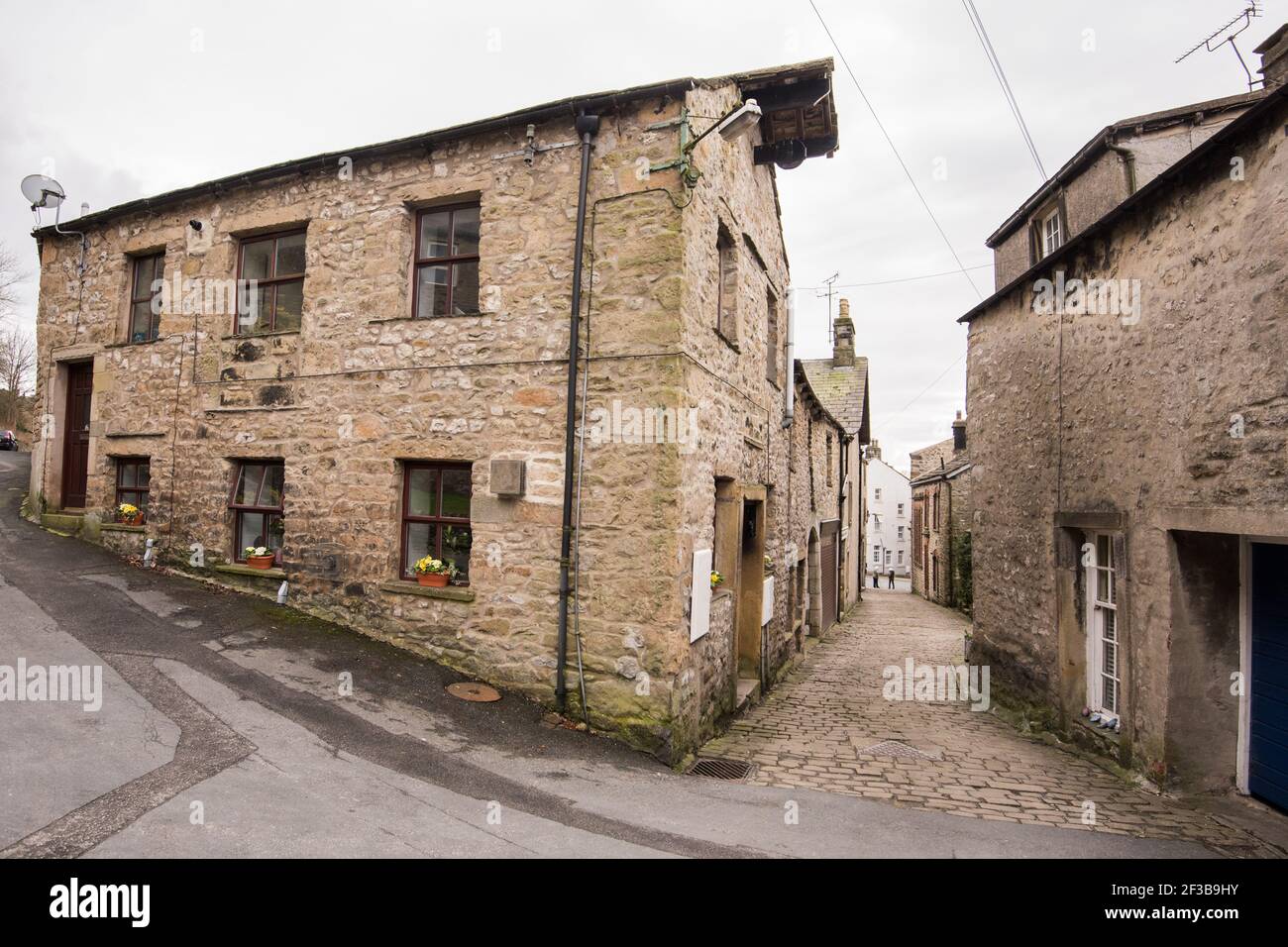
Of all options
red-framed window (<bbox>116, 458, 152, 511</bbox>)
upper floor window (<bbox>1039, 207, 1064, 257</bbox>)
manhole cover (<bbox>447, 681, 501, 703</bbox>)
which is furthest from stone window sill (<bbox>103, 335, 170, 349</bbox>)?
upper floor window (<bbox>1039, 207, 1064, 257</bbox>)

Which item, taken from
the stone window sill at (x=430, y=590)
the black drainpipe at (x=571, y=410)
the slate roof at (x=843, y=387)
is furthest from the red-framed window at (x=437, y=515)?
the slate roof at (x=843, y=387)

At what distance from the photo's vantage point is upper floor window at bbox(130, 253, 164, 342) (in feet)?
34.9

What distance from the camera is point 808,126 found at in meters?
9.66

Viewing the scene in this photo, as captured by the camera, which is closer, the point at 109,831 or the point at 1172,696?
the point at 109,831

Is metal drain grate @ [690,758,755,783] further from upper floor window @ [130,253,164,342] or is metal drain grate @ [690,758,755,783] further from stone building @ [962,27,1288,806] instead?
upper floor window @ [130,253,164,342]

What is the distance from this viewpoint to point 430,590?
7.70 meters

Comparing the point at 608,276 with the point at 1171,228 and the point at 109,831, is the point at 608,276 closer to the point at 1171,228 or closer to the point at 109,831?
the point at 1171,228

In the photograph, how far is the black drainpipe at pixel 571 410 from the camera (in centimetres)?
698

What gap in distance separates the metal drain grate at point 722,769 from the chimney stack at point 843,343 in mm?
21970

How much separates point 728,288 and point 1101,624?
5.92 m

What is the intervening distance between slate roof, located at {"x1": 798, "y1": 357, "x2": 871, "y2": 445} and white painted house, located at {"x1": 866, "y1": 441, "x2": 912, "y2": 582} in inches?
1228

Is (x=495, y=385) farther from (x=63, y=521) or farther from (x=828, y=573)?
(x=828, y=573)
